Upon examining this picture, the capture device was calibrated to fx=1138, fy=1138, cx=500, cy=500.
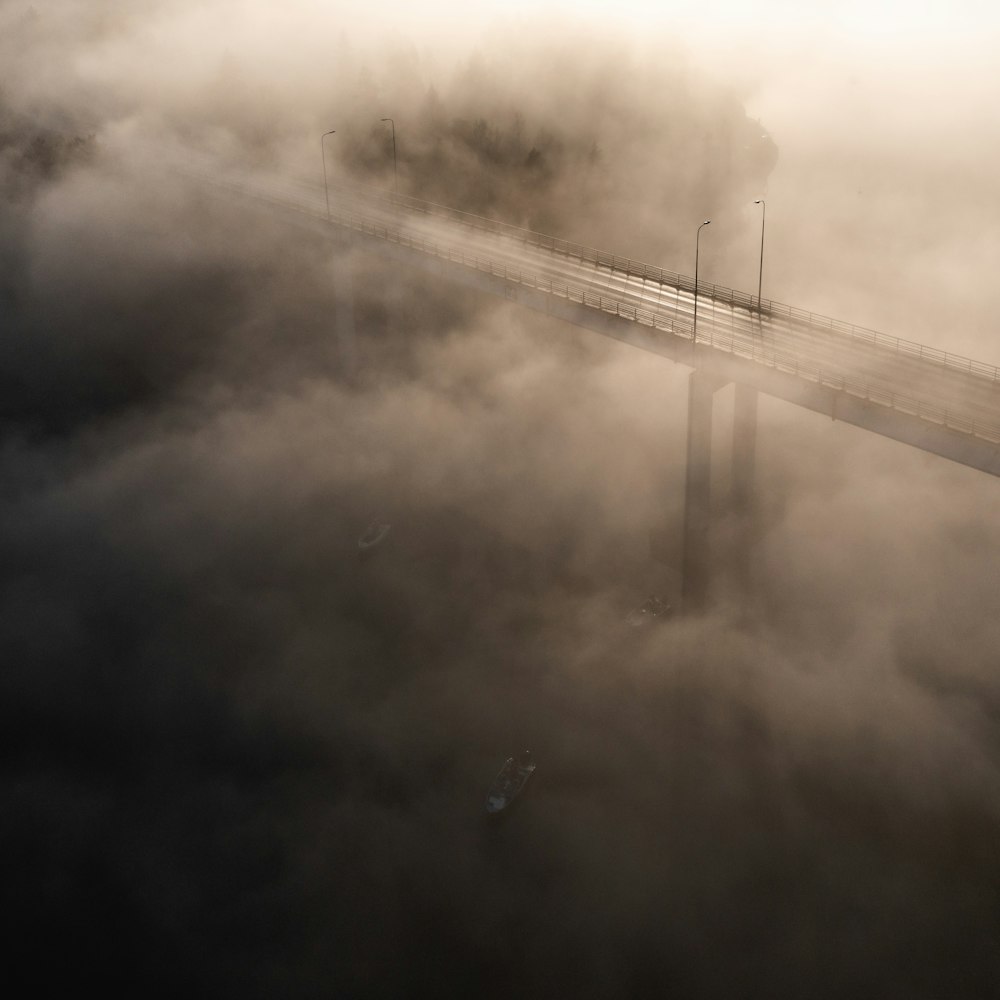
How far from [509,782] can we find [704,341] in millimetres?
21693

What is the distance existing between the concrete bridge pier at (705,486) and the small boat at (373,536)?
1817 cm

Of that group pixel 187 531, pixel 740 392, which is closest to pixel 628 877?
pixel 740 392

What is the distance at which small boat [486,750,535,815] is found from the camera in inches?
1896

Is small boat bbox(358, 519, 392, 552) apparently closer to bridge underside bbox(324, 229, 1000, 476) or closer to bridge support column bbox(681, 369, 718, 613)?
bridge underside bbox(324, 229, 1000, 476)

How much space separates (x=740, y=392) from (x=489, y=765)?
21.1 m

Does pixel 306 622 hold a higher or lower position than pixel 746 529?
lower

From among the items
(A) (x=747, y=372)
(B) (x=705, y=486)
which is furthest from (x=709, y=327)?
(B) (x=705, y=486)

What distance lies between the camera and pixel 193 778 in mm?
50906

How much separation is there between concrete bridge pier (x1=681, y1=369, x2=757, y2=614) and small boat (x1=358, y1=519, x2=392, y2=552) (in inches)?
715

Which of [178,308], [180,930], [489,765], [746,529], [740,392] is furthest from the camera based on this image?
[178,308]

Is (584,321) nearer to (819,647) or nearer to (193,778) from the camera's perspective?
(819,647)

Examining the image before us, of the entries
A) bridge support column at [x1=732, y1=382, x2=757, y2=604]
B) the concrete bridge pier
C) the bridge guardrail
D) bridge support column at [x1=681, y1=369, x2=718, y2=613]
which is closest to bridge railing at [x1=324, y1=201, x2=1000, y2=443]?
the bridge guardrail

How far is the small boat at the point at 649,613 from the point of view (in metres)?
58.6

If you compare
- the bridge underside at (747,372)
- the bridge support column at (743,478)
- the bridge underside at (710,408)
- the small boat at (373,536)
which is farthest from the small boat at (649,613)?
the small boat at (373,536)
